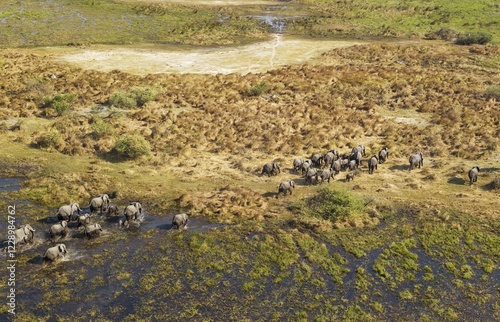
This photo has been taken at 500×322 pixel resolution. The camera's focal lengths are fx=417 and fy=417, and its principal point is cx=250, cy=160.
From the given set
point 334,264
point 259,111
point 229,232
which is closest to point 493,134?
point 259,111

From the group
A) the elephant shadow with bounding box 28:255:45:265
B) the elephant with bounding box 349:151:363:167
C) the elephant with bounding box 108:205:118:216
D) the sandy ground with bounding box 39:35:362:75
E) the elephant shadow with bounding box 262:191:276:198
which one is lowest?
the elephant shadow with bounding box 28:255:45:265

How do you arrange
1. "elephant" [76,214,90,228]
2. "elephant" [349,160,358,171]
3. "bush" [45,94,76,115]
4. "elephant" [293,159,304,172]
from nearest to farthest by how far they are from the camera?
"elephant" [76,214,90,228], "elephant" [349,160,358,171], "elephant" [293,159,304,172], "bush" [45,94,76,115]

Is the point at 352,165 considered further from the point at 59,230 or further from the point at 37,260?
the point at 37,260

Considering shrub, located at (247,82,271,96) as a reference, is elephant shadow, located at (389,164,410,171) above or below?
below

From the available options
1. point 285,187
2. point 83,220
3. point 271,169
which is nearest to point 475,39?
point 271,169

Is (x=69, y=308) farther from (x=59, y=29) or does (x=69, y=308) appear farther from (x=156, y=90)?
(x=59, y=29)

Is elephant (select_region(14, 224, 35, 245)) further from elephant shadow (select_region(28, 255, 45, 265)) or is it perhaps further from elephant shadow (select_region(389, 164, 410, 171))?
elephant shadow (select_region(389, 164, 410, 171))

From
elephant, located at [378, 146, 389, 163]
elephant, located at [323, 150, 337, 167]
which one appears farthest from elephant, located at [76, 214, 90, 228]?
elephant, located at [378, 146, 389, 163]

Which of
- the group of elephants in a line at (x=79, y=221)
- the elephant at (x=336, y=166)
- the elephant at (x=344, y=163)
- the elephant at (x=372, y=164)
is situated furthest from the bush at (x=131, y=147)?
the elephant at (x=372, y=164)
